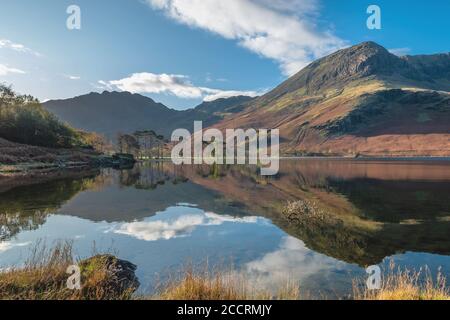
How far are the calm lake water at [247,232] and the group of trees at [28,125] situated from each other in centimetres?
7873

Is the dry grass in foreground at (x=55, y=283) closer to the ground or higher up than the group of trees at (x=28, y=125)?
closer to the ground

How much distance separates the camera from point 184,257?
64.4 feet

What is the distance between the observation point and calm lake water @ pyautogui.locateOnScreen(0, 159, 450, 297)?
17969 mm

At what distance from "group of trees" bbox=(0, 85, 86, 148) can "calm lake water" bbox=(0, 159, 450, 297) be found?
78728mm

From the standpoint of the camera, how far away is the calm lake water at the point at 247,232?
1797 centimetres

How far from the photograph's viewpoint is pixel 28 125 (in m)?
117

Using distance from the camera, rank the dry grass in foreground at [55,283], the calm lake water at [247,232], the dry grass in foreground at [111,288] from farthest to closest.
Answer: the calm lake water at [247,232], the dry grass in foreground at [55,283], the dry grass in foreground at [111,288]

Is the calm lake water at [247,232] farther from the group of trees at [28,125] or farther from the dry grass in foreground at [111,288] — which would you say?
the group of trees at [28,125]

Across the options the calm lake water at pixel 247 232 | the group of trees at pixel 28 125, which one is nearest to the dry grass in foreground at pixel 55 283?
the calm lake water at pixel 247 232

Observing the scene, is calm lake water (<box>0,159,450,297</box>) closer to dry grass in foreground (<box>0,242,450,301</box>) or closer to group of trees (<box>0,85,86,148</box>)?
dry grass in foreground (<box>0,242,450,301</box>)

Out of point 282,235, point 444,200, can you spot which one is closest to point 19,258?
point 282,235

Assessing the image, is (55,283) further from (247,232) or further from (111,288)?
(247,232)
